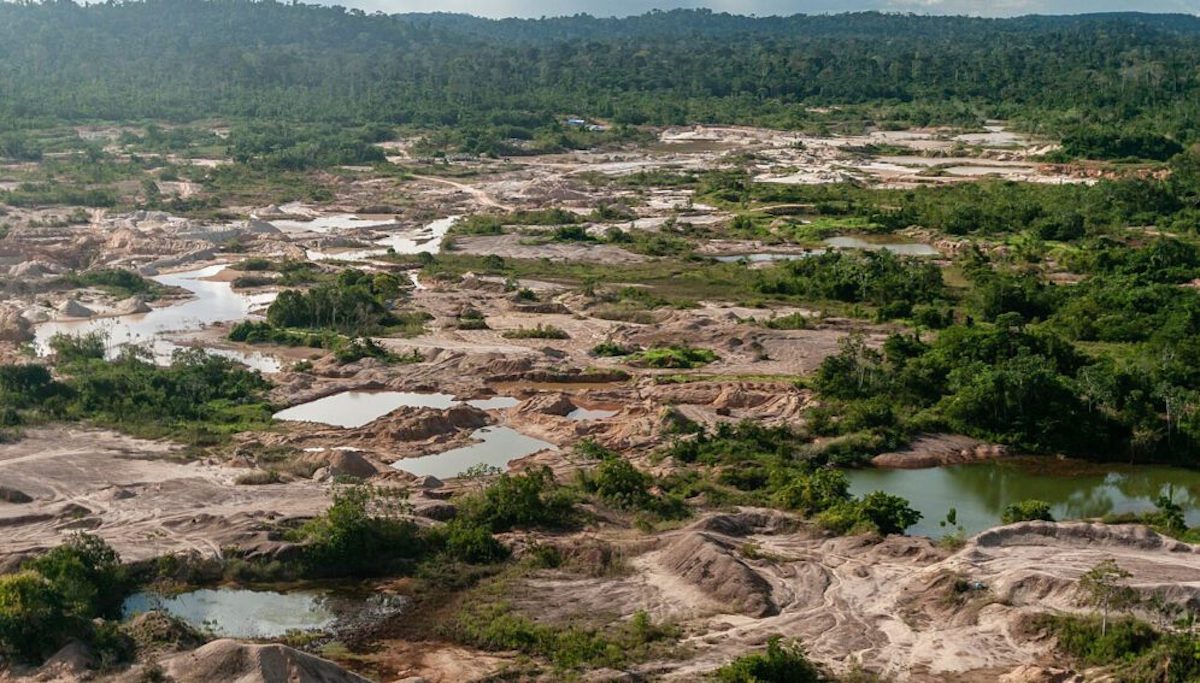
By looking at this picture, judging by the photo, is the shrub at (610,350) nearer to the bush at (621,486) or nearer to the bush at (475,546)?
the bush at (621,486)

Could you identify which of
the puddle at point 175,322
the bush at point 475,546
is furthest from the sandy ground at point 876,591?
the puddle at point 175,322

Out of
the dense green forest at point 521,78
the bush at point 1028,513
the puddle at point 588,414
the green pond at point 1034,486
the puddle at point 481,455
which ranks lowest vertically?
the green pond at point 1034,486

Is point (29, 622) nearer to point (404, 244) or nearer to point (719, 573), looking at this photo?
point (719, 573)

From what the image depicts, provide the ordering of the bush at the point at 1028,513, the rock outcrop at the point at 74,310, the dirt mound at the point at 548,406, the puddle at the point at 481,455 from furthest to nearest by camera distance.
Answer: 1. the rock outcrop at the point at 74,310
2. the dirt mound at the point at 548,406
3. the puddle at the point at 481,455
4. the bush at the point at 1028,513

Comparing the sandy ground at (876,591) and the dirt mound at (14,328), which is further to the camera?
the dirt mound at (14,328)

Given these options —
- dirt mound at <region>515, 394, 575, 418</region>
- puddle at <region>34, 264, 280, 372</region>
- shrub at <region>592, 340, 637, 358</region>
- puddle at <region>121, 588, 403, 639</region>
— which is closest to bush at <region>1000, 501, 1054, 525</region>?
dirt mound at <region>515, 394, 575, 418</region>

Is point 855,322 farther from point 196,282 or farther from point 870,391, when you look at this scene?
point 196,282

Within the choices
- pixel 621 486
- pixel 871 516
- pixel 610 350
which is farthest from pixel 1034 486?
pixel 610 350
